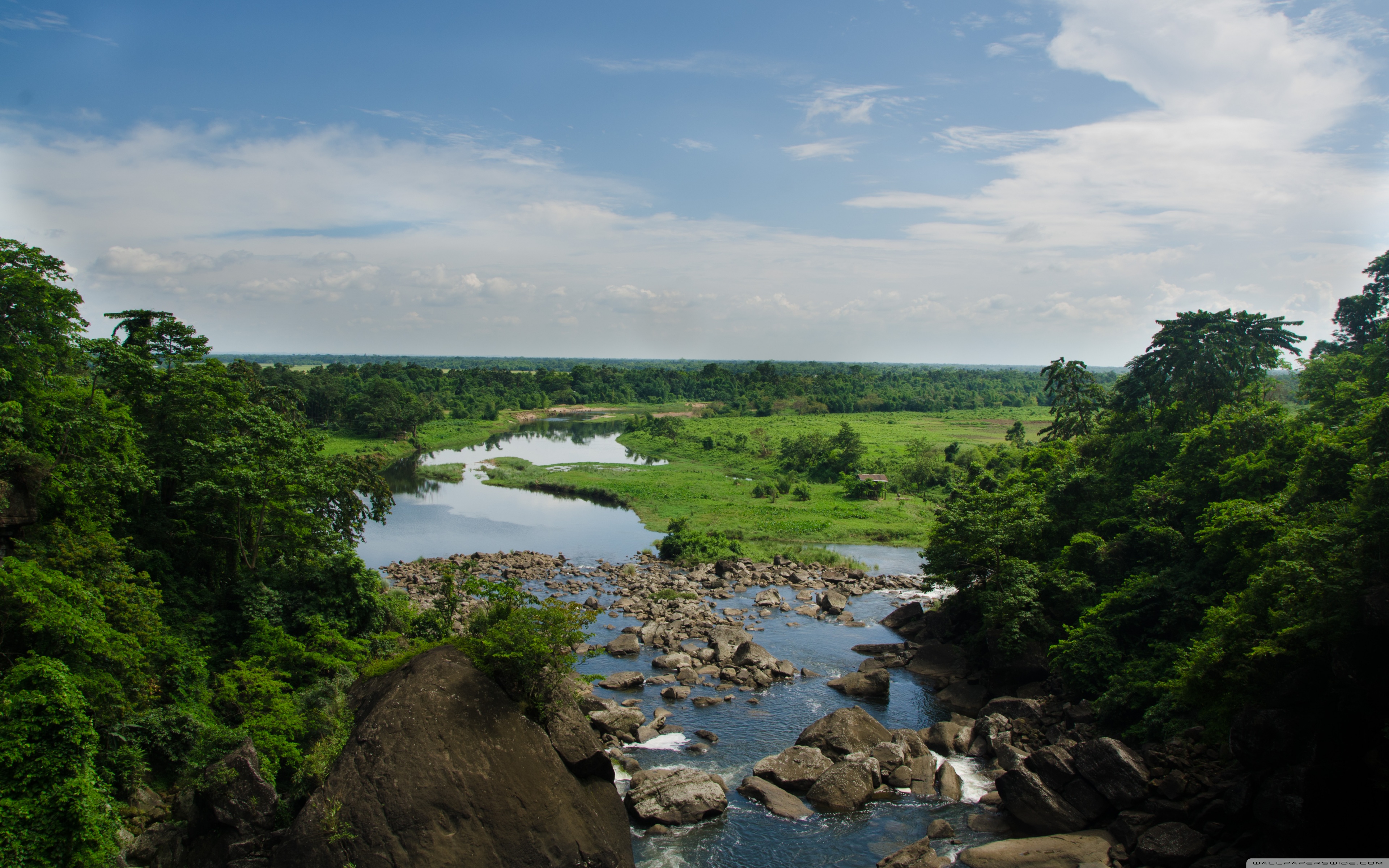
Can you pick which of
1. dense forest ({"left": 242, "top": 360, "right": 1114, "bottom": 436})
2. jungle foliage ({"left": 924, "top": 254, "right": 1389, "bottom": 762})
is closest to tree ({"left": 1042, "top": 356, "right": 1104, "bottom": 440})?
jungle foliage ({"left": 924, "top": 254, "right": 1389, "bottom": 762})

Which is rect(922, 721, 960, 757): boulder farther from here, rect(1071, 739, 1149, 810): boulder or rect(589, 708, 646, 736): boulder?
rect(589, 708, 646, 736): boulder

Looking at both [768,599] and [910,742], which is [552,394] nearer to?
[768,599]

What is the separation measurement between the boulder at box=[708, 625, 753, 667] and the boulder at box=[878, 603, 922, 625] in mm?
8089

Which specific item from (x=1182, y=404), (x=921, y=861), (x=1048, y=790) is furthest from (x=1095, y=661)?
(x=1182, y=404)

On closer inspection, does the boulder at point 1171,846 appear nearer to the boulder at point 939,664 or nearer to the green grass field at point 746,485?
the boulder at point 939,664

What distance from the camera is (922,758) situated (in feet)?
82.7

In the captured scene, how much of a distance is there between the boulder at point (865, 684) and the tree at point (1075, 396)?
25841 mm

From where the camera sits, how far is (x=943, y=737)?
26.9 meters

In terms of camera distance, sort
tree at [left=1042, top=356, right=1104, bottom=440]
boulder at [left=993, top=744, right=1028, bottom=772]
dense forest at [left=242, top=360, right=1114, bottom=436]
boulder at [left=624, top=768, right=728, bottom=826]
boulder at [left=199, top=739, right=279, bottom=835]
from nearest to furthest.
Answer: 1. boulder at [left=199, top=739, right=279, bottom=835]
2. boulder at [left=624, top=768, right=728, bottom=826]
3. boulder at [left=993, top=744, right=1028, bottom=772]
4. tree at [left=1042, top=356, right=1104, bottom=440]
5. dense forest at [left=242, top=360, right=1114, bottom=436]

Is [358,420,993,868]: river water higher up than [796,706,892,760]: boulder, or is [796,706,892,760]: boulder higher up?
[796,706,892,760]: boulder

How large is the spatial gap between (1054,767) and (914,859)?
5728 mm

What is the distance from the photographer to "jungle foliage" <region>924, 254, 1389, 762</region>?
19.2 metres

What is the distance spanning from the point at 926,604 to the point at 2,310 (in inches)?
1661

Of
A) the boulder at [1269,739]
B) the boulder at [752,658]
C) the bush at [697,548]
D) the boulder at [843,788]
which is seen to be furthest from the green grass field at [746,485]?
the boulder at [1269,739]
